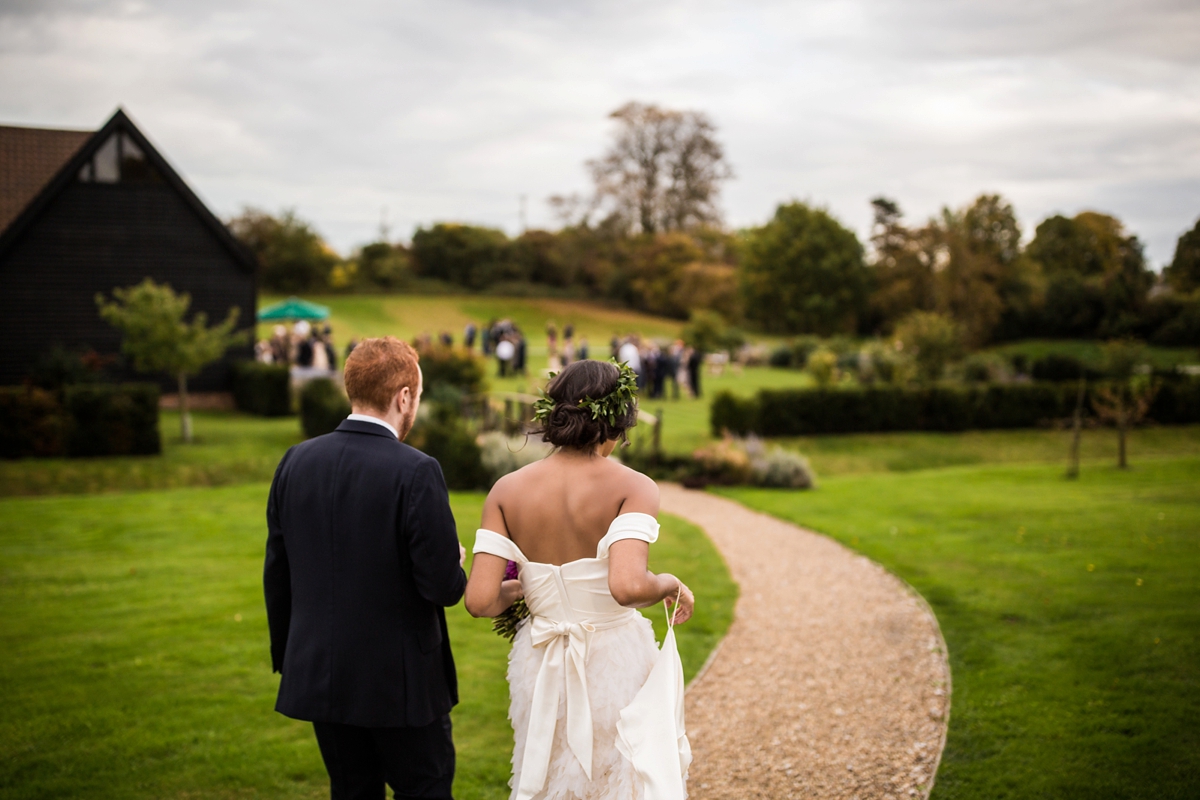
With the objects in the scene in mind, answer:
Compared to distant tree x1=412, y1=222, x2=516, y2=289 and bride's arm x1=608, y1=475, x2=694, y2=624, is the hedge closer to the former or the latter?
bride's arm x1=608, y1=475, x2=694, y2=624

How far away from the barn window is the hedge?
657 inches

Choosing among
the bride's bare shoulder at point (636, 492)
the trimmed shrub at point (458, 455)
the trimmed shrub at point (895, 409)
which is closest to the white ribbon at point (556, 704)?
the bride's bare shoulder at point (636, 492)

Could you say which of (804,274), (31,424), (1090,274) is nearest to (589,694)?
(31,424)

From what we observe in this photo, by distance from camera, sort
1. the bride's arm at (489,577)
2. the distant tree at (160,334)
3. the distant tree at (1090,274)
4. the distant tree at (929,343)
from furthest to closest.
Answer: the distant tree at (1090,274)
the distant tree at (929,343)
the distant tree at (160,334)
the bride's arm at (489,577)

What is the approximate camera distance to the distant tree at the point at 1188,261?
14.1 m

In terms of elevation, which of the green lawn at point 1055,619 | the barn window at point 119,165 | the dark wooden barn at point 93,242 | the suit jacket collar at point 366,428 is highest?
the barn window at point 119,165

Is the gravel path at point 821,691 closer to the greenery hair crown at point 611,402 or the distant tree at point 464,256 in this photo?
the greenery hair crown at point 611,402

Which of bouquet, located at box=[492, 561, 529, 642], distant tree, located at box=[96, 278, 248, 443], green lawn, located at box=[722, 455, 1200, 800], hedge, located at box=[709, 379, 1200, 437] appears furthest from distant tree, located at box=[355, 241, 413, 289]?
bouquet, located at box=[492, 561, 529, 642]

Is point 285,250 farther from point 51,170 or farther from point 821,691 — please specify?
point 821,691

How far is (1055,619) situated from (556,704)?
19.4ft

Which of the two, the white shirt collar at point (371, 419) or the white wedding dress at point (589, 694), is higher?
the white shirt collar at point (371, 419)

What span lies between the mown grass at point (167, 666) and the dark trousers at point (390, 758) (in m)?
1.80

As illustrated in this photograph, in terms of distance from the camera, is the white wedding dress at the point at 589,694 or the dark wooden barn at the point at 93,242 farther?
the dark wooden barn at the point at 93,242

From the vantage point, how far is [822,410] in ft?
67.7
